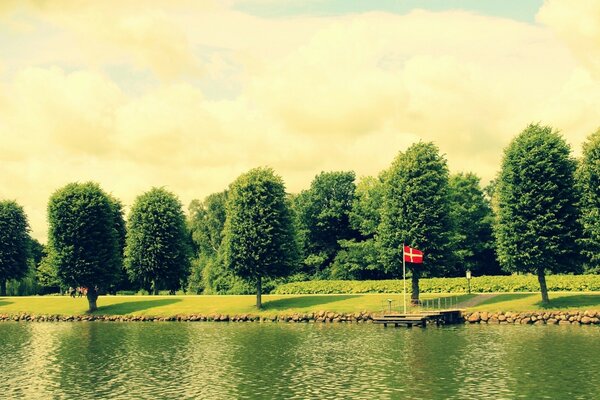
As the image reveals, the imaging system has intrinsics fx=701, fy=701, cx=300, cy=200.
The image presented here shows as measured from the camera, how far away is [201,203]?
15975 cm

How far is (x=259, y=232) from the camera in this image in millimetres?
92500

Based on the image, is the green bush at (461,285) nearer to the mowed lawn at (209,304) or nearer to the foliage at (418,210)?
the mowed lawn at (209,304)

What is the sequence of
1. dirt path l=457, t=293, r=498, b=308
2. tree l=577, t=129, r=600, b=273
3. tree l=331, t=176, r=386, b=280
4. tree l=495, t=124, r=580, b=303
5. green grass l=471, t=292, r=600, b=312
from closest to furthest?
1. tree l=577, t=129, r=600, b=273
2. green grass l=471, t=292, r=600, b=312
3. tree l=495, t=124, r=580, b=303
4. dirt path l=457, t=293, r=498, b=308
5. tree l=331, t=176, r=386, b=280

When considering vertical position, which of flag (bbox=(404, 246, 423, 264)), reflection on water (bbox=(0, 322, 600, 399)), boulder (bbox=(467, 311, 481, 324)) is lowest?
reflection on water (bbox=(0, 322, 600, 399))

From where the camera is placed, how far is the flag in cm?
7769

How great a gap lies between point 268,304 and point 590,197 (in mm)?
42372

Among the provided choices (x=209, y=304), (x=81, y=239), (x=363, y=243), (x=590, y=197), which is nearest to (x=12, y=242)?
(x=81, y=239)

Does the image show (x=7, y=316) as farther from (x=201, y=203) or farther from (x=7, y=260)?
(x=201, y=203)

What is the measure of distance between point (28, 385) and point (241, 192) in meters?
53.9

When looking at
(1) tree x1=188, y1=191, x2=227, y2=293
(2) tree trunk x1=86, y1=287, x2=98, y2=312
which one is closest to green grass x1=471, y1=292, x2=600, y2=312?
(2) tree trunk x1=86, y1=287, x2=98, y2=312

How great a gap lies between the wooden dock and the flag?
19.6 ft

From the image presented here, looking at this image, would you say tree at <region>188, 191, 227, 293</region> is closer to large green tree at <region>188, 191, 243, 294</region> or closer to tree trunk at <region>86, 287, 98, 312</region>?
large green tree at <region>188, 191, 243, 294</region>

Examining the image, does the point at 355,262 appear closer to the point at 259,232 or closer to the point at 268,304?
the point at 268,304

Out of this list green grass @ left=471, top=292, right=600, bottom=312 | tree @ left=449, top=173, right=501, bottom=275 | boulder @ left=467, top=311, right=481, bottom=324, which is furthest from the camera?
tree @ left=449, top=173, right=501, bottom=275
